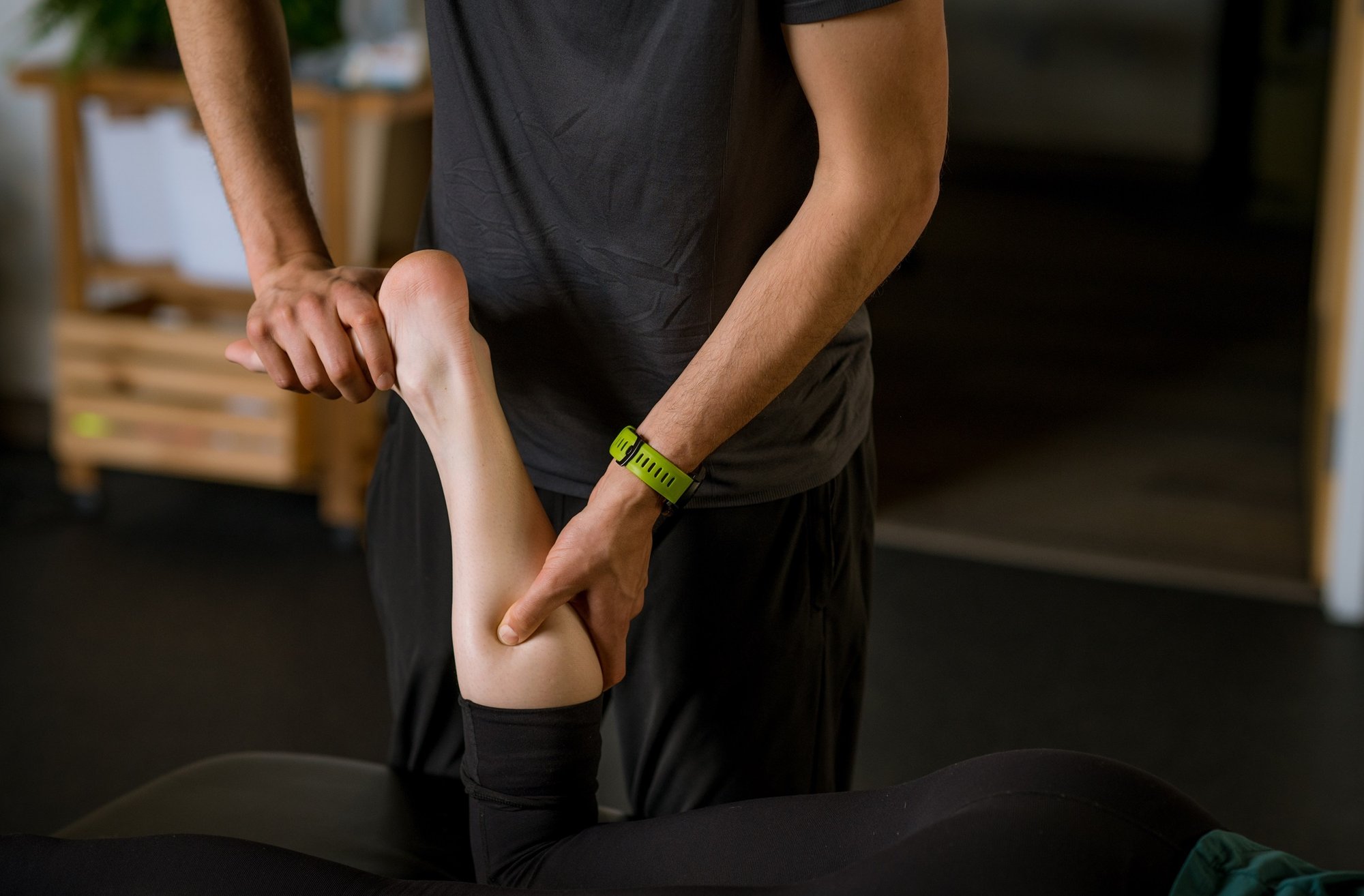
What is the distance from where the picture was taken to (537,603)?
0.95m

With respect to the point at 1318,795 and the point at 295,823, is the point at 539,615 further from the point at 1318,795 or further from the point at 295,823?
the point at 1318,795

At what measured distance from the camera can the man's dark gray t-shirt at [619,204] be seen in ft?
3.07

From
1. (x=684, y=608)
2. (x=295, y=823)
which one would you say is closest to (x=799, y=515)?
(x=684, y=608)

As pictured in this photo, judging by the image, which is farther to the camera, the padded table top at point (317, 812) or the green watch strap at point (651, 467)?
the padded table top at point (317, 812)

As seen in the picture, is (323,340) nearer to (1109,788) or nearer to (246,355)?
(246,355)

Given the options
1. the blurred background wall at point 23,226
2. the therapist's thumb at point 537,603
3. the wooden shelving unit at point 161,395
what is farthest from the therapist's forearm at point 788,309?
the blurred background wall at point 23,226

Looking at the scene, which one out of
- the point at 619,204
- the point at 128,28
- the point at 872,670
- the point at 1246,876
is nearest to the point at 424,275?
the point at 619,204

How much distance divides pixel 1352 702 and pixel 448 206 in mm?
1966

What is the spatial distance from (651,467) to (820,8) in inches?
12.7

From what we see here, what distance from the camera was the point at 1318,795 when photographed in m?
2.12

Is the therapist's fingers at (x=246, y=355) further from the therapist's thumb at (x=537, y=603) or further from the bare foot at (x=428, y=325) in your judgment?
the therapist's thumb at (x=537, y=603)

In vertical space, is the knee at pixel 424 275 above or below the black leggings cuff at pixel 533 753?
above

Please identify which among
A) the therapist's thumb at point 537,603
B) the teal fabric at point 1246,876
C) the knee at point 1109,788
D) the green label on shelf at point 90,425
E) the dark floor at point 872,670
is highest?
the therapist's thumb at point 537,603

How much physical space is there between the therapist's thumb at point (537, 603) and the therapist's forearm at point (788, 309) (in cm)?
12
